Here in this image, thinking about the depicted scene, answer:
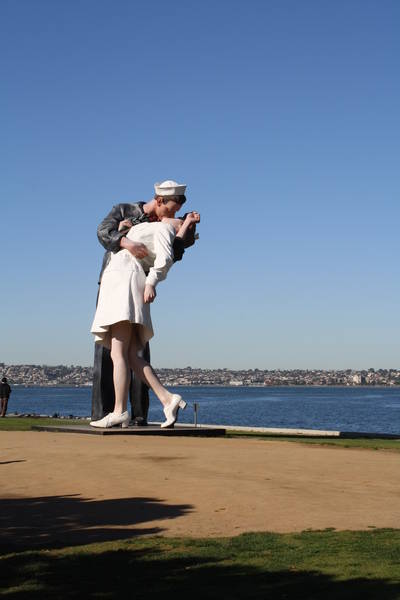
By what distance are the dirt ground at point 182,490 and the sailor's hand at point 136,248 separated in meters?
3.57

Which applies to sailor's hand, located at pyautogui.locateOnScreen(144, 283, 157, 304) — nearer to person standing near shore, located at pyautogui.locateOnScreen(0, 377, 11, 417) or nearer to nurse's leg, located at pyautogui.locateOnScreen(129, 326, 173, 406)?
nurse's leg, located at pyautogui.locateOnScreen(129, 326, 173, 406)

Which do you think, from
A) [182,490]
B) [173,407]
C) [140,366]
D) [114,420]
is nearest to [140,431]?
[114,420]

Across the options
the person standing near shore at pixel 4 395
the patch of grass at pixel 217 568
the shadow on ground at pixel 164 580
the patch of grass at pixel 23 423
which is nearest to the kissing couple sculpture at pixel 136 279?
the patch of grass at pixel 23 423

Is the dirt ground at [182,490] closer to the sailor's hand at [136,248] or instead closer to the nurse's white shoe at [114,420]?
the nurse's white shoe at [114,420]

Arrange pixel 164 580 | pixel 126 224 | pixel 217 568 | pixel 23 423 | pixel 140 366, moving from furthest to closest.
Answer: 1. pixel 23 423
2. pixel 126 224
3. pixel 140 366
4. pixel 217 568
5. pixel 164 580

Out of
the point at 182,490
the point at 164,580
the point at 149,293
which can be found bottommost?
the point at 164,580

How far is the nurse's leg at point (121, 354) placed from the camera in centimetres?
1633

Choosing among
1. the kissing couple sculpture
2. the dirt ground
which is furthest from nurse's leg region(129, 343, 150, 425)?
the dirt ground

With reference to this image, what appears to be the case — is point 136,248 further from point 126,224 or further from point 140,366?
point 140,366

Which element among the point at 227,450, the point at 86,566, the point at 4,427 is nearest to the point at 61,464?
the point at 227,450

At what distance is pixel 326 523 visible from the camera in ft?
27.2

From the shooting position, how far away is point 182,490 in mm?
9984

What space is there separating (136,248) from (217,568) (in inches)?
413

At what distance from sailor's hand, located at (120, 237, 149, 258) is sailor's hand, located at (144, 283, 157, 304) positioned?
0.68 meters
